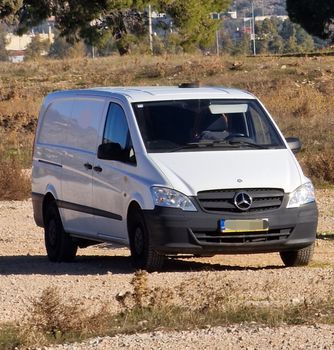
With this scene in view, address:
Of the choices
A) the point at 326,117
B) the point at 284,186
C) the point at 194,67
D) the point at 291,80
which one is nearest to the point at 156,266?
the point at 284,186

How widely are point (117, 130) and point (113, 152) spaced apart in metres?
0.39

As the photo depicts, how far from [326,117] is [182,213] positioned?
18421mm

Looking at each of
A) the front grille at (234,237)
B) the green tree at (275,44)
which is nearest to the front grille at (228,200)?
the front grille at (234,237)

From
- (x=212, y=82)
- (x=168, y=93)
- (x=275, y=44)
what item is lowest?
(x=275, y=44)

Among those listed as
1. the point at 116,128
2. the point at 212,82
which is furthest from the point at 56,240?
the point at 212,82

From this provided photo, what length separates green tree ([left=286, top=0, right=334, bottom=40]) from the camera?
224ft

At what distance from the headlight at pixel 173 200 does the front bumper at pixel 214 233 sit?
4cm

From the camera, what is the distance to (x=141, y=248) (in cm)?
1199

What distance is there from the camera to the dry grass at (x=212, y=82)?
27969mm

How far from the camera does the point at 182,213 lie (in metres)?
11.5

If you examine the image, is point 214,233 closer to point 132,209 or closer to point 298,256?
point 132,209

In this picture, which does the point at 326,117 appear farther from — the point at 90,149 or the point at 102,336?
the point at 102,336

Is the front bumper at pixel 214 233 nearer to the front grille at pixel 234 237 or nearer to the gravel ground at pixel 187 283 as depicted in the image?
the front grille at pixel 234 237

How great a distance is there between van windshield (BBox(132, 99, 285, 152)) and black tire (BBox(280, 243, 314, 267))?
1115 millimetres
